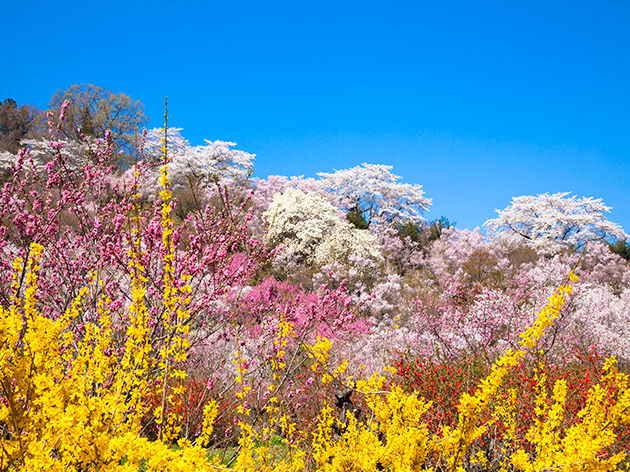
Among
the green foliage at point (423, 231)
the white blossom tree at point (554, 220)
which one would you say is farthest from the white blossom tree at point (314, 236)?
the white blossom tree at point (554, 220)

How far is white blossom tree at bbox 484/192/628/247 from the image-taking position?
22062 mm

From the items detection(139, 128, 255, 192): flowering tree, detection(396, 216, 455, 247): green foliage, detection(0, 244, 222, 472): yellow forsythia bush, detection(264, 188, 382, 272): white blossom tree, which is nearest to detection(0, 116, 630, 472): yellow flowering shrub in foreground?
detection(0, 244, 222, 472): yellow forsythia bush

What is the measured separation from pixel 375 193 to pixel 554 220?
9386 millimetres

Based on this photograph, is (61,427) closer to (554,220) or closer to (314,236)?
(314,236)

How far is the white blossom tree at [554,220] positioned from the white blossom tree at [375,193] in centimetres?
433

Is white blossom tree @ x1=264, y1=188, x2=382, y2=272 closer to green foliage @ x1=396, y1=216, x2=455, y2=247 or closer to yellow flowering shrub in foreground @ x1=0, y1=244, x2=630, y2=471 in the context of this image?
green foliage @ x1=396, y1=216, x2=455, y2=247

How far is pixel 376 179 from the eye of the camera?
26.3 metres

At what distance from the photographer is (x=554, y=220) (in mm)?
22109

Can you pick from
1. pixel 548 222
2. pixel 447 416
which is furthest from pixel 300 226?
pixel 548 222

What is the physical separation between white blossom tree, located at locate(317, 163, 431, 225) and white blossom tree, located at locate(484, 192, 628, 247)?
170 inches

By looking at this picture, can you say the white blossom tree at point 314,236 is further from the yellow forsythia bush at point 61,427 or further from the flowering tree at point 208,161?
the yellow forsythia bush at point 61,427

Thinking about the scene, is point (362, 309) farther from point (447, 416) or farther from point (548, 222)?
point (548, 222)

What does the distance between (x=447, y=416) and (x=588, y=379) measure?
2336 millimetres

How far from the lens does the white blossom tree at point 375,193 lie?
2436 centimetres
